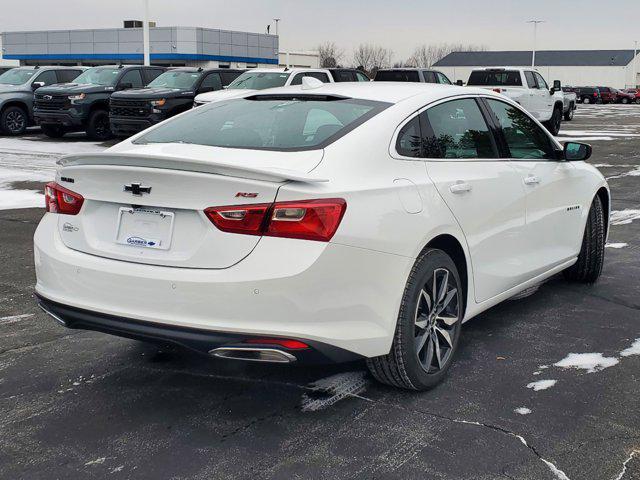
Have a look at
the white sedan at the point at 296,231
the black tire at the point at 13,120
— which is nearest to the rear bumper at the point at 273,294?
the white sedan at the point at 296,231

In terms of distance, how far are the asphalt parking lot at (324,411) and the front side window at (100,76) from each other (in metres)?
15.6

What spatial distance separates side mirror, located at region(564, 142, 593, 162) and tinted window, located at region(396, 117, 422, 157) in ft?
5.92

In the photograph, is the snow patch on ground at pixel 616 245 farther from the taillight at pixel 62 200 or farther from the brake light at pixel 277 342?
the taillight at pixel 62 200

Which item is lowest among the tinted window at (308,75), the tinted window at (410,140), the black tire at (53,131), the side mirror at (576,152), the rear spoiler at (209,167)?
the black tire at (53,131)

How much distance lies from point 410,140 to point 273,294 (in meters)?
1.32

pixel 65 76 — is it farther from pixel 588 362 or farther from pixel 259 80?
pixel 588 362

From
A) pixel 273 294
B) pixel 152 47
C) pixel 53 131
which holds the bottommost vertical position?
pixel 53 131

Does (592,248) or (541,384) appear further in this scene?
(592,248)

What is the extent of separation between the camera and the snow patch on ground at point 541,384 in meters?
4.05

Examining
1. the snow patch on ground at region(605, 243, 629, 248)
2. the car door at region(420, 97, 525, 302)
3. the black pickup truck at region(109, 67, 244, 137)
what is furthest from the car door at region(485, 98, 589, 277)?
the black pickup truck at region(109, 67, 244, 137)

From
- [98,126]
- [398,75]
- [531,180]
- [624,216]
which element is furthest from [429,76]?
[531,180]

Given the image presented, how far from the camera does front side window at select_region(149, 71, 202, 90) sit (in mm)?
18375

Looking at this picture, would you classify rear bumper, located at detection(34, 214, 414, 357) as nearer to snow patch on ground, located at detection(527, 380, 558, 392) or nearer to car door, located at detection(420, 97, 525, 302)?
car door, located at detection(420, 97, 525, 302)

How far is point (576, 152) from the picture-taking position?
219 inches
